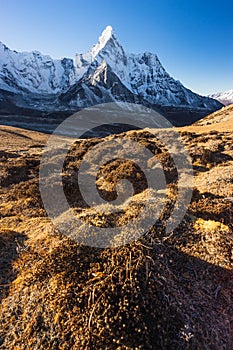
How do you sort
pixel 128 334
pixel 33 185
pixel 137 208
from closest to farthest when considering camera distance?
pixel 128 334 < pixel 137 208 < pixel 33 185

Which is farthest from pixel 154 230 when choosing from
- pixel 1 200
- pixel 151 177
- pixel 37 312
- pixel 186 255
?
pixel 1 200

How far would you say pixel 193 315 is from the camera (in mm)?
5043

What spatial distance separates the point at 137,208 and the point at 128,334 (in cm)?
392

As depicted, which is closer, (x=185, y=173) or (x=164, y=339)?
(x=164, y=339)

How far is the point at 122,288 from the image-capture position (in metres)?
4.77

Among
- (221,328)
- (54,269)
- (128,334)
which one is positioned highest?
(54,269)

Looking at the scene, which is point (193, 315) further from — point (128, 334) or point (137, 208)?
point (137, 208)

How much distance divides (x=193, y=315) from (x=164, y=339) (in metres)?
1.01

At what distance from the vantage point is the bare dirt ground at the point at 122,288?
445cm

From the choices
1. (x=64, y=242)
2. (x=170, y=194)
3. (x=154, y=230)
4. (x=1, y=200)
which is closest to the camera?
(x=64, y=242)

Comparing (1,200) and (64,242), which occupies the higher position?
(64,242)

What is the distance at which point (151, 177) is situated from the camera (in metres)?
13.5

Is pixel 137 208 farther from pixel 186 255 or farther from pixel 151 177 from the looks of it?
pixel 151 177

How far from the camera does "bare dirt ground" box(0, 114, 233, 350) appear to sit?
4453 mm
